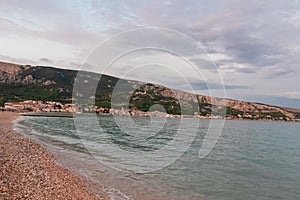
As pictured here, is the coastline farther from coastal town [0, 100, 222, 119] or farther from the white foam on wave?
coastal town [0, 100, 222, 119]

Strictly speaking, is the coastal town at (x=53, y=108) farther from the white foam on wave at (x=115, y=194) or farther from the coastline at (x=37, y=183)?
the white foam on wave at (x=115, y=194)

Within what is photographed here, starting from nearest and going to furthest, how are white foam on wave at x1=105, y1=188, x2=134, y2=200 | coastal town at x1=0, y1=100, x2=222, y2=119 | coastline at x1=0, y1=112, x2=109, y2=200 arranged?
coastline at x1=0, y1=112, x2=109, y2=200 < white foam on wave at x1=105, y1=188, x2=134, y2=200 < coastal town at x1=0, y1=100, x2=222, y2=119

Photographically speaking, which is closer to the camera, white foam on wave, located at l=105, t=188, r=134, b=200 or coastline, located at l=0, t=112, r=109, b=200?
coastline, located at l=0, t=112, r=109, b=200

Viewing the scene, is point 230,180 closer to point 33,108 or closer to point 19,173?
point 19,173

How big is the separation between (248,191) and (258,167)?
11594 millimetres

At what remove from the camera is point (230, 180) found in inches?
949

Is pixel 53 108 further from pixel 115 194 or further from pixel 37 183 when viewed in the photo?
pixel 37 183

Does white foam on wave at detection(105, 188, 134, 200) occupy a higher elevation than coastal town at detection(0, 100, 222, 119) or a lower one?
lower

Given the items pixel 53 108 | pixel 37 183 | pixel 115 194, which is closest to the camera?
pixel 37 183

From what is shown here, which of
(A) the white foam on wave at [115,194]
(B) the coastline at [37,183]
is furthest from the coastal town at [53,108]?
(A) the white foam on wave at [115,194]

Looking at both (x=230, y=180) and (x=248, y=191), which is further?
(x=230, y=180)

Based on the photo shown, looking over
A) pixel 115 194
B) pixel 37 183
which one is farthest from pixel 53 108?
pixel 37 183

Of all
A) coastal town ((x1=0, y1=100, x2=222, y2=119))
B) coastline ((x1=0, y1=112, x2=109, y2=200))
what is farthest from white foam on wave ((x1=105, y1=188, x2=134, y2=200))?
coastal town ((x1=0, y1=100, x2=222, y2=119))

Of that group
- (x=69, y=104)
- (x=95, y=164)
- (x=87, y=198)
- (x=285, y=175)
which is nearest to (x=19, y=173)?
(x=87, y=198)
